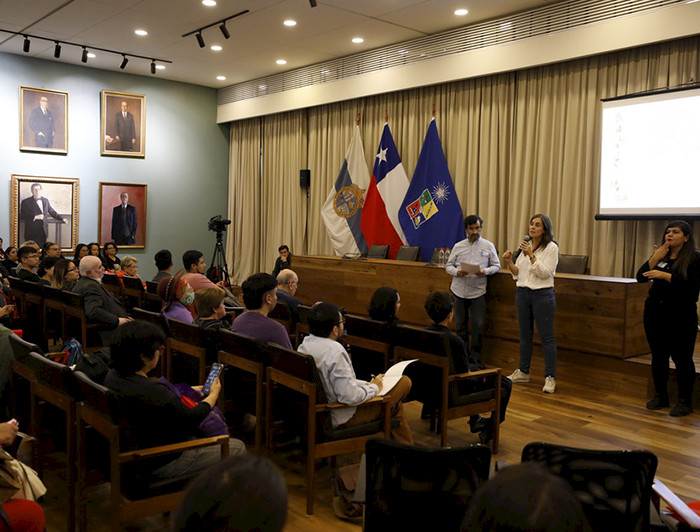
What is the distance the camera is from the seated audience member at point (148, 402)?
2.61 meters

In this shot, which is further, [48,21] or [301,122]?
[301,122]

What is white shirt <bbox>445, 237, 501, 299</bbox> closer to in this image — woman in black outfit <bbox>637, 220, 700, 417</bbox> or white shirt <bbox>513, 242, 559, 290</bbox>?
white shirt <bbox>513, 242, 559, 290</bbox>

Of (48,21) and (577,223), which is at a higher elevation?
(48,21)

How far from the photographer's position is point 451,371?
157 inches

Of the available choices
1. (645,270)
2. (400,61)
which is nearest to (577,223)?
(645,270)

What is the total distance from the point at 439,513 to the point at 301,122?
10292 millimetres

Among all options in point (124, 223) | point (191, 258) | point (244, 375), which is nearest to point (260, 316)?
point (244, 375)

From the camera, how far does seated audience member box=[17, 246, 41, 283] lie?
6633 millimetres

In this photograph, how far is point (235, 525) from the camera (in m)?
0.99

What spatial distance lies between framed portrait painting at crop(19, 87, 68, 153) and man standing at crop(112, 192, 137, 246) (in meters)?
1.36

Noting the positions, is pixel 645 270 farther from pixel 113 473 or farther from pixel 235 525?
pixel 235 525

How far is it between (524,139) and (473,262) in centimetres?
258

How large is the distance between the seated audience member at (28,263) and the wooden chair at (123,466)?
→ 4.45m

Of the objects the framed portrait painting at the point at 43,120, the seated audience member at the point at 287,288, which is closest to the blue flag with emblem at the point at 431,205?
the seated audience member at the point at 287,288
